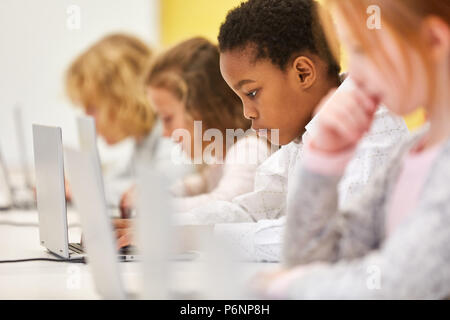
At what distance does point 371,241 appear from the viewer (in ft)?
2.08

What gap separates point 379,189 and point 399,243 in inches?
3.7

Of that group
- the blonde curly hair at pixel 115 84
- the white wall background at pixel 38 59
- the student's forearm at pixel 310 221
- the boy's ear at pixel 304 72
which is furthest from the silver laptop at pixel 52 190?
the white wall background at pixel 38 59

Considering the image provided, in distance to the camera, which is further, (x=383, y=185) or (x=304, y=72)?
(x=304, y=72)

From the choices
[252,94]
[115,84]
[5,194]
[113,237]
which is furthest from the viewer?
[115,84]

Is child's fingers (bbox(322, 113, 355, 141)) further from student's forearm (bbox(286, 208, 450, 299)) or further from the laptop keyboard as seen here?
A: the laptop keyboard

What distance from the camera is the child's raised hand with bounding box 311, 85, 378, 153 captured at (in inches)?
23.4

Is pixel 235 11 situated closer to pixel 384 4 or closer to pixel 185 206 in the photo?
pixel 185 206

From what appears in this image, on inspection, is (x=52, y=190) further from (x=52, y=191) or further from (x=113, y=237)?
(x=113, y=237)

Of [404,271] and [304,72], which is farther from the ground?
[304,72]

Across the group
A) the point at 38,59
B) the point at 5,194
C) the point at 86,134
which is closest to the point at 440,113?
the point at 86,134

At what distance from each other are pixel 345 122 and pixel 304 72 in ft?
1.87

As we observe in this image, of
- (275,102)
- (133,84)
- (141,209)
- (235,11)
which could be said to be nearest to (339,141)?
(141,209)

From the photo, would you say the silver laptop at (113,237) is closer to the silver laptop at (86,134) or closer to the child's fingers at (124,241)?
the silver laptop at (86,134)

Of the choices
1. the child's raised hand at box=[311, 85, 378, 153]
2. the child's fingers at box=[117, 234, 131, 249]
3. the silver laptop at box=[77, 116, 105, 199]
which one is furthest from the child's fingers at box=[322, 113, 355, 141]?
the child's fingers at box=[117, 234, 131, 249]
